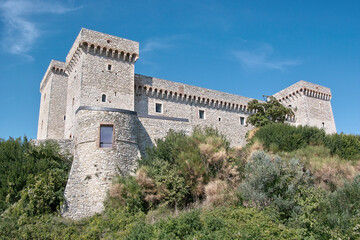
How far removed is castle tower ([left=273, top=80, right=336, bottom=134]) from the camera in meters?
34.3

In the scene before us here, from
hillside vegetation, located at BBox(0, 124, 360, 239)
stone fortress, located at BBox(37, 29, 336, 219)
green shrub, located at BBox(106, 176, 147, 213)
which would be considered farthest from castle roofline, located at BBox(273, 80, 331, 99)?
green shrub, located at BBox(106, 176, 147, 213)

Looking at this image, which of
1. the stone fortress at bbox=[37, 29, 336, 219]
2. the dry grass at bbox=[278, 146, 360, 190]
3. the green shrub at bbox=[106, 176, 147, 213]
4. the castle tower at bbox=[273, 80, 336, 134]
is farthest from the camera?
the castle tower at bbox=[273, 80, 336, 134]

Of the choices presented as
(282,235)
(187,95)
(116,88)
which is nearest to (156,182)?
(282,235)

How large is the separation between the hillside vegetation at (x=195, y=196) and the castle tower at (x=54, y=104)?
26.8 feet

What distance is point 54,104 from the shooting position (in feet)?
84.6

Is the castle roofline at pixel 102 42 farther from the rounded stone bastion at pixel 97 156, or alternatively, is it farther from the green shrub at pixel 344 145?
the green shrub at pixel 344 145

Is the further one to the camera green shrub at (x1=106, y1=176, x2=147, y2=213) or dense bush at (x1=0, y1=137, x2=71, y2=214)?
green shrub at (x1=106, y1=176, x2=147, y2=213)

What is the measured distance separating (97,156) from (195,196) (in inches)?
203

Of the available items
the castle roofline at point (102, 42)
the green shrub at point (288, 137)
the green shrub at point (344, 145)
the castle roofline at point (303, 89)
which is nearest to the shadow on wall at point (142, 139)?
the castle roofline at point (102, 42)

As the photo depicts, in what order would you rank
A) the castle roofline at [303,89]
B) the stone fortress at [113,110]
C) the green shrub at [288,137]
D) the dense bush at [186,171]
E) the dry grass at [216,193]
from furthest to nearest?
the castle roofline at [303,89], the green shrub at [288,137], the stone fortress at [113,110], the dense bush at [186,171], the dry grass at [216,193]

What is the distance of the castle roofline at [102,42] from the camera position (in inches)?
903

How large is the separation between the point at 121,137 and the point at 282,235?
361 inches

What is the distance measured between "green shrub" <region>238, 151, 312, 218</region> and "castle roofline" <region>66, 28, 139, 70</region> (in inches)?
548

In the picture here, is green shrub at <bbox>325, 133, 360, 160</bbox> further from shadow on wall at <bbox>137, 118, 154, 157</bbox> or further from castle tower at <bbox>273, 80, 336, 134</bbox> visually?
castle tower at <bbox>273, 80, 336, 134</bbox>
